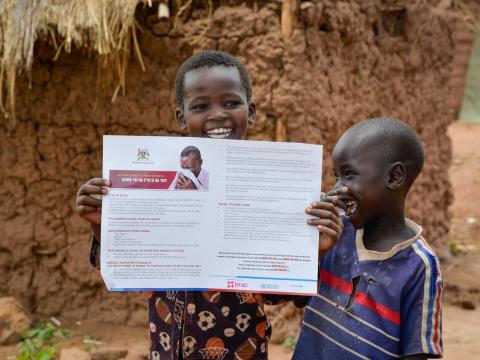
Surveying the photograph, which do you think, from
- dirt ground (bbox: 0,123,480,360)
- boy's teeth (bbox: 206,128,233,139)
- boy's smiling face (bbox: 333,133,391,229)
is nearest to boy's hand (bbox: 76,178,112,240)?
boy's teeth (bbox: 206,128,233,139)

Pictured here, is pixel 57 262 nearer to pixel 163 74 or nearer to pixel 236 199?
pixel 163 74

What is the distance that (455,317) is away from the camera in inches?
162

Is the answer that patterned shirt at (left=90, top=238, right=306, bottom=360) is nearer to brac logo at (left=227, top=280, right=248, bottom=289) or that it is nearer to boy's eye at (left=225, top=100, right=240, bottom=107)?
brac logo at (left=227, top=280, right=248, bottom=289)

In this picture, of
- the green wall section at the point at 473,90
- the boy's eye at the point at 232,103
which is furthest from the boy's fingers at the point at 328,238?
the green wall section at the point at 473,90

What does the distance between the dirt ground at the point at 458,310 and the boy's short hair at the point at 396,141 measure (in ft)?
6.57

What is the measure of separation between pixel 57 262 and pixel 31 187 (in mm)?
538

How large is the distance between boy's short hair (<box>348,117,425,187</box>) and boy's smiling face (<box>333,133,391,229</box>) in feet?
0.07

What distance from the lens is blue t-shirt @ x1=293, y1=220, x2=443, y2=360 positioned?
5.06 ft

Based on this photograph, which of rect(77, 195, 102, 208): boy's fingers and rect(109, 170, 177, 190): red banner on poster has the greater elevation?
rect(109, 170, 177, 190): red banner on poster

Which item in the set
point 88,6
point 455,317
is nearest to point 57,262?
point 88,6

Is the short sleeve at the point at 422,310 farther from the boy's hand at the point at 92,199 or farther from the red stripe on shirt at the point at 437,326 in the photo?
the boy's hand at the point at 92,199

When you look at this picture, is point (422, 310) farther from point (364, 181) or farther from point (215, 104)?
point (215, 104)

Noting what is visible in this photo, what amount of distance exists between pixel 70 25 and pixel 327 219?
2299mm

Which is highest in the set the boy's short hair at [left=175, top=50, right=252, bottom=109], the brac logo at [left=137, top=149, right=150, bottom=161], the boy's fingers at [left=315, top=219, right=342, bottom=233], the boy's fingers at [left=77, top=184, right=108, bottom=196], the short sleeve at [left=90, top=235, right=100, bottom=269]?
the boy's short hair at [left=175, top=50, right=252, bottom=109]
